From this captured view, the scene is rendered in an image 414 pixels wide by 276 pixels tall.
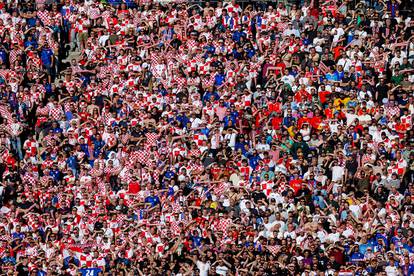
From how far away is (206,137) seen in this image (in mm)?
40031

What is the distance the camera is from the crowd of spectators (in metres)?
36.9

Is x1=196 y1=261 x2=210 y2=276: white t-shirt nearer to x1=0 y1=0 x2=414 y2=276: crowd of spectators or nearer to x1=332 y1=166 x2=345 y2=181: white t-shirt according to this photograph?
x1=0 y1=0 x2=414 y2=276: crowd of spectators

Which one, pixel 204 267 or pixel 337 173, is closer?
pixel 204 267

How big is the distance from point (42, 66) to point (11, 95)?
4.66ft

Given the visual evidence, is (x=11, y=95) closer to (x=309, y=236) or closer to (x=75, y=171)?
(x=75, y=171)

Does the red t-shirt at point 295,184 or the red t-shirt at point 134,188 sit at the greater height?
the red t-shirt at point 295,184

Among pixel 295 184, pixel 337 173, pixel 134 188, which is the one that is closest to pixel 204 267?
pixel 134 188

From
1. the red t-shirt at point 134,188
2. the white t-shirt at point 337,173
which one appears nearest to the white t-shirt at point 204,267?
the red t-shirt at point 134,188

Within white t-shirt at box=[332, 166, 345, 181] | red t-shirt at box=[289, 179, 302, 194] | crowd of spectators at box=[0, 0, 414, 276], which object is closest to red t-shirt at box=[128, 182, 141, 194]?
crowd of spectators at box=[0, 0, 414, 276]

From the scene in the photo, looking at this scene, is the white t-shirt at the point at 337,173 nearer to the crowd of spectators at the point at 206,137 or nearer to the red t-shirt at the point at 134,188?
the crowd of spectators at the point at 206,137

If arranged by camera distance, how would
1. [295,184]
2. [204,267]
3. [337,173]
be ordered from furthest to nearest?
[337,173]
[295,184]
[204,267]

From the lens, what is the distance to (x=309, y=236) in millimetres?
37000

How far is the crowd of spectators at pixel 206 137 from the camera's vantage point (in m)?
36.9

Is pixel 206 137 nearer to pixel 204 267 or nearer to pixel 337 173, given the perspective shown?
pixel 337 173
